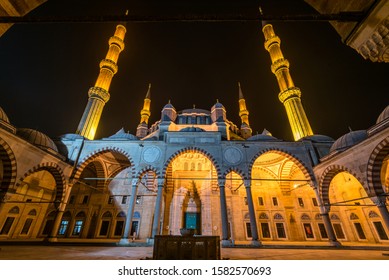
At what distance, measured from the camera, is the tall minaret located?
1565cm

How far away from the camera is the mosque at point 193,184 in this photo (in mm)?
10031

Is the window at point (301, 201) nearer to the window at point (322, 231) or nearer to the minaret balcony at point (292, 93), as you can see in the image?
the window at point (322, 231)

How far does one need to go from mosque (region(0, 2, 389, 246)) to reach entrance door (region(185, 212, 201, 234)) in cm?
8

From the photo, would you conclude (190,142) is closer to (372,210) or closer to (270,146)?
(270,146)

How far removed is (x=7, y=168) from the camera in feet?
28.4

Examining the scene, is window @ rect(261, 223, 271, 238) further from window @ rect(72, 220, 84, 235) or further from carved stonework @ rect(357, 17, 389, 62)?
carved stonework @ rect(357, 17, 389, 62)

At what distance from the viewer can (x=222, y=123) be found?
785 inches

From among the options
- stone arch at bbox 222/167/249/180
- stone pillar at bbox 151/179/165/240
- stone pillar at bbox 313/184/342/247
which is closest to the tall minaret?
stone pillar at bbox 151/179/165/240

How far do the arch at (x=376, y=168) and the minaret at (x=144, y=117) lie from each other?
21.4 m

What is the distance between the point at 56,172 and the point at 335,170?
16971 mm

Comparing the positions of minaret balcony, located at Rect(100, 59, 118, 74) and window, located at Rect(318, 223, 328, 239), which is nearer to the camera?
window, located at Rect(318, 223, 328, 239)
